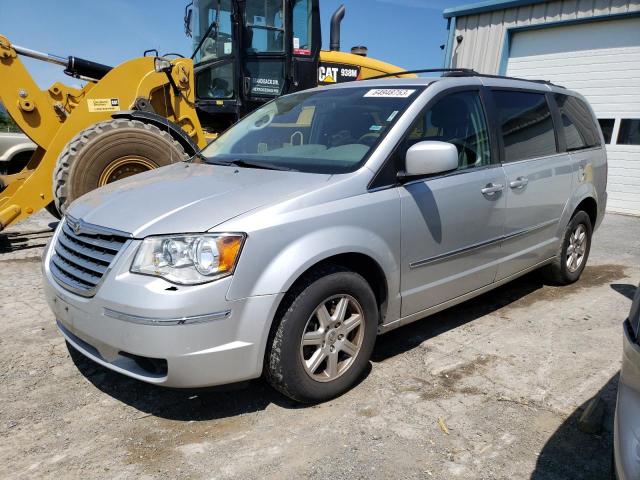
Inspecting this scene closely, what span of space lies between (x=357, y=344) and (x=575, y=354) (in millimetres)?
1656

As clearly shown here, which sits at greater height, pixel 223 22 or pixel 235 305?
pixel 223 22

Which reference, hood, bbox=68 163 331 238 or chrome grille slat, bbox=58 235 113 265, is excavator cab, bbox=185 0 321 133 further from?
chrome grille slat, bbox=58 235 113 265

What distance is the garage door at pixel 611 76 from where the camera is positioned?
9.54m

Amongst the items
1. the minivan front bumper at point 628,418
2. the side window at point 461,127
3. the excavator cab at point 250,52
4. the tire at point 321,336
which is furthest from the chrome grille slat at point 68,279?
the excavator cab at point 250,52

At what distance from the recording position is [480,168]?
3469mm

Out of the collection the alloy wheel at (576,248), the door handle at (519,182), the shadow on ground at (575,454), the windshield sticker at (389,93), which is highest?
the windshield sticker at (389,93)

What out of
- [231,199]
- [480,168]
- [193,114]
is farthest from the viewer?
[193,114]

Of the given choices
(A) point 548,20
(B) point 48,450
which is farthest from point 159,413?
(A) point 548,20

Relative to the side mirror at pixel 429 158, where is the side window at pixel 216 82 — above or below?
above

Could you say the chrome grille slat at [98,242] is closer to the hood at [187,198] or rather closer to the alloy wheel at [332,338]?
the hood at [187,198]

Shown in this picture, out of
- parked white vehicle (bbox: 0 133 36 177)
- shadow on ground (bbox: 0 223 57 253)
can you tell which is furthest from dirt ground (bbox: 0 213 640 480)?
parked white vehicle (bbox: 0 133 36 177)

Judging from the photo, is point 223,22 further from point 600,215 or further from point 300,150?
point 600,215

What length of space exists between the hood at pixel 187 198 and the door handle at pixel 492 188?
1283 millimetres

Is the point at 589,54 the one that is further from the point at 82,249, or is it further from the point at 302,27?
the point at 82,249
